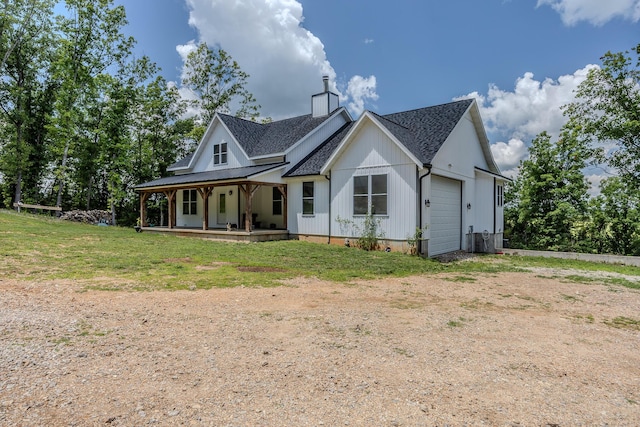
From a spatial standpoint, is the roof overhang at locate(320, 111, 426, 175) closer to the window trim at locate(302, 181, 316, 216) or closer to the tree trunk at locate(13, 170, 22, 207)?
the window trim at locate(302, 181, 316, 216)

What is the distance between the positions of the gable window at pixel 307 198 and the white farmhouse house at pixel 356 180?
0.05m

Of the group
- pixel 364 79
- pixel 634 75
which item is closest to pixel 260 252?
pixel 364 79

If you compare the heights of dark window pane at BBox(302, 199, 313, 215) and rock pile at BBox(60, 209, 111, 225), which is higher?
dark window pane at BBox(302, 199, 313, 215)

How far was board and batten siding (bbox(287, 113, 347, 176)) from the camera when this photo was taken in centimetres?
1822

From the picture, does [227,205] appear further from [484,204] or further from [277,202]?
[484,204]

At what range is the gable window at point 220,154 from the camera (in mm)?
21136

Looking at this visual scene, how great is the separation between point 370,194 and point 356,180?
882mm

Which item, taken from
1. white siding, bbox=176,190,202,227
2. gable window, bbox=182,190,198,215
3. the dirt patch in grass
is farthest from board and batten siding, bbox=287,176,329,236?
gable window, bbox=182,190,198,215

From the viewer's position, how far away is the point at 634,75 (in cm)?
1606

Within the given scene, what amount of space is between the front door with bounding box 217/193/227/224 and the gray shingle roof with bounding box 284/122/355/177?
5041 millimetres

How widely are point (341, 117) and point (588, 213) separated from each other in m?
13.2

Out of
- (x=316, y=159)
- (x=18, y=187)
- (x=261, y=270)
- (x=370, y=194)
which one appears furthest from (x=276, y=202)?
(x=18, y=187)

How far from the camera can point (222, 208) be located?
20531 millimetres

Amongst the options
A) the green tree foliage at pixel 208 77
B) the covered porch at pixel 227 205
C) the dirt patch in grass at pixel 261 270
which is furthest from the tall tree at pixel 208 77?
the dirt patch in grass at pixel 261 270
